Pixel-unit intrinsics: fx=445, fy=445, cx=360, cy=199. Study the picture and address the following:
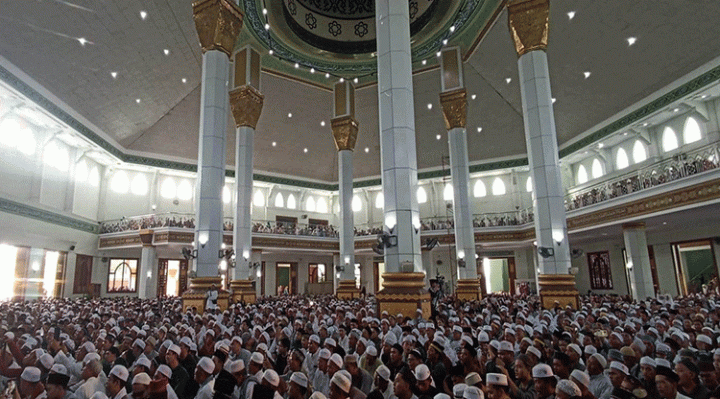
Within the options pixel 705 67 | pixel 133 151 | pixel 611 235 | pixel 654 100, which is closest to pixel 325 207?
pixel 133 151

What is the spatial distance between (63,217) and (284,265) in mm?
11930

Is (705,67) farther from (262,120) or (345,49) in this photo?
(262,120)

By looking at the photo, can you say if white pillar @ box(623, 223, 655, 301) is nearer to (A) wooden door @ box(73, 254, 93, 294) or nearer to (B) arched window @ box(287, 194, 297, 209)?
(B) arched window @ box(287, 194, 297, 209)

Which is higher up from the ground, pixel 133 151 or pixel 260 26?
pixel 260 26

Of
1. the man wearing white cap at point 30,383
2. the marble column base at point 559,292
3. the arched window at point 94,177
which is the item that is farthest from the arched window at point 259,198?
the man wearing white cap at point 30,383

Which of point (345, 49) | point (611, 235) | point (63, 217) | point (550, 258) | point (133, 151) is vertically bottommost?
point (550, 258)

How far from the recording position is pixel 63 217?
17.8 metres

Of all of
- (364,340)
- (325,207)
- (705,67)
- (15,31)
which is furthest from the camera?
(325,207)

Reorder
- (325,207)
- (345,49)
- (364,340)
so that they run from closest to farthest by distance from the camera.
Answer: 1. (364,340)
2. (345,49)
3. (325,207)

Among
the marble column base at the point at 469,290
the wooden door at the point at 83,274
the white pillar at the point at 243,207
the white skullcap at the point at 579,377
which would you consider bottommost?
the white skullcap at the point at 579,377

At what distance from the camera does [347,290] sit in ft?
56.3

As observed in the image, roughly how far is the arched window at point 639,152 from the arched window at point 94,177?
2377 cm

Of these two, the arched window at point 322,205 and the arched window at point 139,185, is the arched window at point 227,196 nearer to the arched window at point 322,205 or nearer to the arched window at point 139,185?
the arched window at point 139,185

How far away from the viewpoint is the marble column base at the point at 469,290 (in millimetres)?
14538
